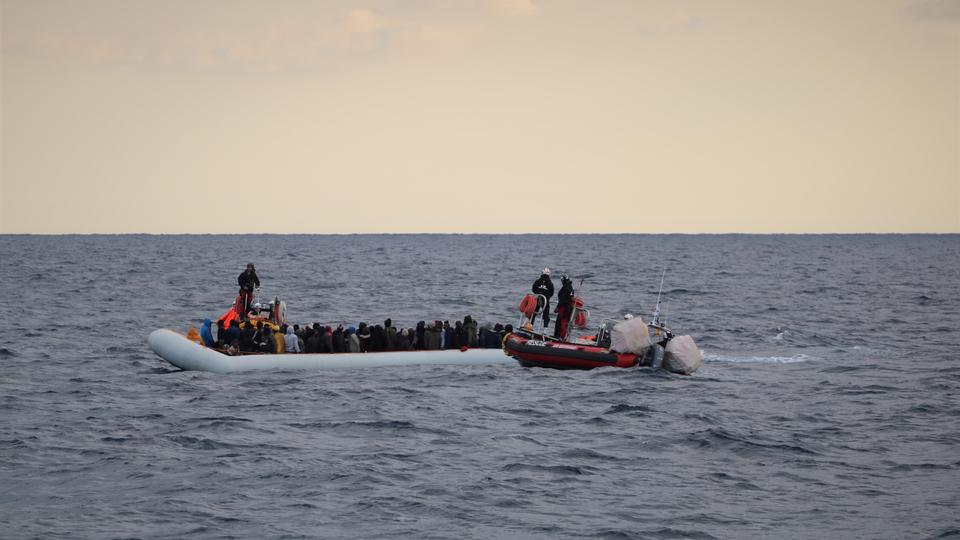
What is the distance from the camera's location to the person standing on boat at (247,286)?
28.3 metres

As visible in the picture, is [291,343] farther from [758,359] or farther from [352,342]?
[758,359]

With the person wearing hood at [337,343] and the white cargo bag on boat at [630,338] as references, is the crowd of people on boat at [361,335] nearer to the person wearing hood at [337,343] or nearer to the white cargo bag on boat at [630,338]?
the person wearing hood at [337,343]

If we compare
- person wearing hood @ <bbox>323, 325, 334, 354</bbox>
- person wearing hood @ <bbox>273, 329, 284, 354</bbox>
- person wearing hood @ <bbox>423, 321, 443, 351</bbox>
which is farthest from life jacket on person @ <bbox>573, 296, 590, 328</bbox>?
person wearing hood @ <bbox>273, 329, 284, 354</bbox>

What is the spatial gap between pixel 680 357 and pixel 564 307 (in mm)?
3032

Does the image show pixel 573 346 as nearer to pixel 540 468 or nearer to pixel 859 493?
pixel 540 468

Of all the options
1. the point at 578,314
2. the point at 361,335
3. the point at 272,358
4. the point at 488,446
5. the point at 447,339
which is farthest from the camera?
the point at 447,339

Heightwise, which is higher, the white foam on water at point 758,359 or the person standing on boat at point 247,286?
the person standing on boat at point 247,286

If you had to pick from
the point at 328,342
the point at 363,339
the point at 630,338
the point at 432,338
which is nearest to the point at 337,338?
the point at 328,342

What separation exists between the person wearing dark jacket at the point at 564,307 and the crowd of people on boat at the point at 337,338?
4.72 feet

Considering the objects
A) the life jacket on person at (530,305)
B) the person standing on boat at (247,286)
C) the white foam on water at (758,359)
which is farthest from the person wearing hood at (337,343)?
the white foam on water at (758,359)

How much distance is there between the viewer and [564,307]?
26828 mm

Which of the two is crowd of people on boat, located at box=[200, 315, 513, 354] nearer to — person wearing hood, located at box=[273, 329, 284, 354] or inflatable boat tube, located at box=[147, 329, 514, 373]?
person wearing hood, located at box=[273, 329, 284, 354]

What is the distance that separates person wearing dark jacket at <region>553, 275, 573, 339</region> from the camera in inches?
1035

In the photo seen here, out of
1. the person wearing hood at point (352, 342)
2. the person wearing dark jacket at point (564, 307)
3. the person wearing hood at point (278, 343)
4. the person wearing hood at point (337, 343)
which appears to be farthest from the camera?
the person wearing hood at point (352, 342)
